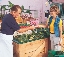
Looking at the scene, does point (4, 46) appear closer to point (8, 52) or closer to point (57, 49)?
point (8, 52)

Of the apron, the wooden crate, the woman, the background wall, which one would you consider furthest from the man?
the background wall

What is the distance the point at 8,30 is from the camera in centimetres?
476

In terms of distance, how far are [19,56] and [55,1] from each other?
3.24 meters

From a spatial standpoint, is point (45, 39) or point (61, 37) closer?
point (61, 37)

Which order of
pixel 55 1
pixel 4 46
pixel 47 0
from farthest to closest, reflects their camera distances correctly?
pixel 47 0
pixel 55 1
pixel 4 46

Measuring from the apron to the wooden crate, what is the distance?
26cm

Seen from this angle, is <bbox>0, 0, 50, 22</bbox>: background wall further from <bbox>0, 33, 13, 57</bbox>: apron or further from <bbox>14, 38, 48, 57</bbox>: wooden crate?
<bbox>0, 33, 13, 57</bbox>: apron

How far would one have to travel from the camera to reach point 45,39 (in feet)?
17.9

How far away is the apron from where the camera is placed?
481 centimetres

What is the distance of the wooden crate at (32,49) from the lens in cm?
505

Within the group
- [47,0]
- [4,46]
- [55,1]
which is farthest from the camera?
[47,0]

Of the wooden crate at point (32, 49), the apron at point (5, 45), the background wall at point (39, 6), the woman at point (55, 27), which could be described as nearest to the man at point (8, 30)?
the apron at point (5, 45)

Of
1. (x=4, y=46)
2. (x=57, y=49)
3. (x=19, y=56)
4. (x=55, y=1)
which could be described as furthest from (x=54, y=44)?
(x=55, y=1)

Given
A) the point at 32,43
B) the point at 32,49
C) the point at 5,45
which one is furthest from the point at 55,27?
the point at 5,45
